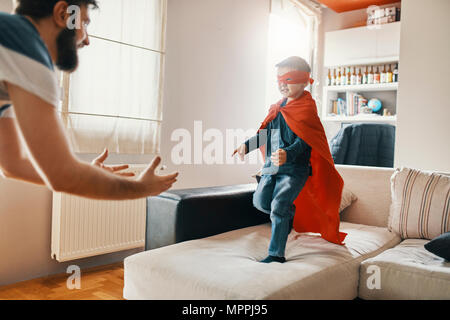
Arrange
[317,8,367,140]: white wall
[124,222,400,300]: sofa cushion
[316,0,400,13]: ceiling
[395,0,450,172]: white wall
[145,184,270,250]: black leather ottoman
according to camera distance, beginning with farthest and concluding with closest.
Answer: [317,8,367,140]: white wall → [316,0,400,13]: ceiling → [395,0,450,172]: white wall → [145,184,270,250]: black leather ottoman → [124,222,400,300]: sofa cushion

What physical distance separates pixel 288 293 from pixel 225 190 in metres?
1.02

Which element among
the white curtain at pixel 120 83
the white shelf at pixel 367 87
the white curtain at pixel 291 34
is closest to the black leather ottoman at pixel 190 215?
the white curtain at pixel 120 83

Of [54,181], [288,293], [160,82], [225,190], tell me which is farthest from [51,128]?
[160,82]

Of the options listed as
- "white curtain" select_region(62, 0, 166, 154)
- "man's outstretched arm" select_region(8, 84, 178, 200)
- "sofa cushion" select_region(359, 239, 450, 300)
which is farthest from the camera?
"white curtain" select_region(62, 0, 166, 154)

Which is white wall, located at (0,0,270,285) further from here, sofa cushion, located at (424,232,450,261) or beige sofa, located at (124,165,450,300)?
sofa cushion, located at (424,232,450,261)

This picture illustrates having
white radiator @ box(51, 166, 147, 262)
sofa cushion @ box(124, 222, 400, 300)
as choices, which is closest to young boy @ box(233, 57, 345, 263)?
sofa cushion @ box(124, 222, 400, 300)

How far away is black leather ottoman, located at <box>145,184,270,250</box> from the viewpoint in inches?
76.2

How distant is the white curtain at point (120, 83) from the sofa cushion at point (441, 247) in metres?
2.14

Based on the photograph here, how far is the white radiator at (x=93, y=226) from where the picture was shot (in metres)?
2.60

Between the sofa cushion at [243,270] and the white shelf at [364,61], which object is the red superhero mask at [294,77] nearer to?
the sofa cushion at [243,270]

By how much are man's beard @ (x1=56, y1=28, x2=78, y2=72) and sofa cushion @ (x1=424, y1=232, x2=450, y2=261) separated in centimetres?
171

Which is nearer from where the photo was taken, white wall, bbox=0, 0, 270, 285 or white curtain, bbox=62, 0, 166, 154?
white wall, bbox=0, 0, 270, 285

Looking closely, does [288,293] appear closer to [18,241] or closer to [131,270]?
[131,270]

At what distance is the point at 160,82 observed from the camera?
323 centimetres
